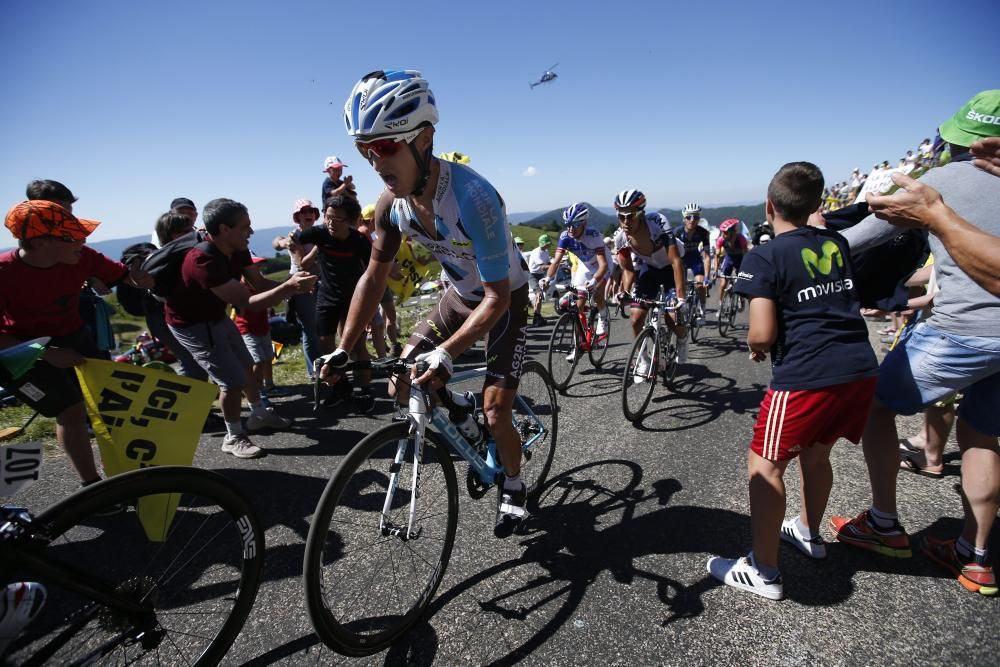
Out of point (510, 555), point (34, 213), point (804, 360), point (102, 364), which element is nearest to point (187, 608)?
point (102, 364)

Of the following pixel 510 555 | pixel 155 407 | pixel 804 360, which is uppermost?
pixel 155 407

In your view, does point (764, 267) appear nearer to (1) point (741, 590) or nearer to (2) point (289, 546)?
(1) point (741, 590)

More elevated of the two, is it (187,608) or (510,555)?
(187,608)

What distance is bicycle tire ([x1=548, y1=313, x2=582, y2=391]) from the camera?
5.82 meters

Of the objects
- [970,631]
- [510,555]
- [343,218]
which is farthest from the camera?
[343,218]

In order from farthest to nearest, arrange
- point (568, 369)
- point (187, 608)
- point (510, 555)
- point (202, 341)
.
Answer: point (568, 369) → point (202, 341) → point (510, 555) → point (187, 608)

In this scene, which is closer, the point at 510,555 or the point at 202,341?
the point at 510,555

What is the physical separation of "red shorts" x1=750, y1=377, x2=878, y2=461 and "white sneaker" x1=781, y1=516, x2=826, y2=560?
0.70 meters

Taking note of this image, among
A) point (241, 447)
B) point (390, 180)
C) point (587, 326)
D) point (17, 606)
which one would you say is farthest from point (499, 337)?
point (587, 326)

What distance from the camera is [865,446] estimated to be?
104 inches

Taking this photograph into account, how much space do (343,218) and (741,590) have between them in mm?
4898

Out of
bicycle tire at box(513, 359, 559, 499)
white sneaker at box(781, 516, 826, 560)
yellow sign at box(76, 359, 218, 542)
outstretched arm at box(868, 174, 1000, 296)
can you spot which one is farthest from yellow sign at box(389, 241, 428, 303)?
outstretched arm at box(868, 174, 1000, 296)

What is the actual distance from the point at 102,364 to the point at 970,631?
479 cm

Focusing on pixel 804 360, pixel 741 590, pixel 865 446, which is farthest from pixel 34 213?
pixel 865 446
